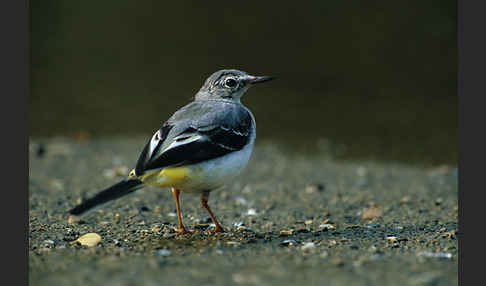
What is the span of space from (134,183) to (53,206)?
273cm

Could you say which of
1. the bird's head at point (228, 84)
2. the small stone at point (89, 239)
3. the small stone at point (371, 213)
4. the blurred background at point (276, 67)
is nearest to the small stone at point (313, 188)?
the small stone at point (371, 213)

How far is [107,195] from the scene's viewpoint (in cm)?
548

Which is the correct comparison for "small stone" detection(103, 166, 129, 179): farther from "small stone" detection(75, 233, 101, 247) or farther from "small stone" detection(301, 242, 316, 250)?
"small stone" detection(301, 242, 316, 250)

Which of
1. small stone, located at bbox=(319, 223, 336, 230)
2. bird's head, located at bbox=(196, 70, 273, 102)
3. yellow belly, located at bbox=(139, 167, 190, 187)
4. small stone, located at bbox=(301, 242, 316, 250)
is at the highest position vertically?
bird's head, located at bbox=(196, 70, 273, 102)

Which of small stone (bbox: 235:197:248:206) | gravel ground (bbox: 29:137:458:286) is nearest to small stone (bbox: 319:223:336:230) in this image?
gravel ground (bbox: 29:137:458:286)

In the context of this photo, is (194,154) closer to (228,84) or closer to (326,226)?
(228,84)

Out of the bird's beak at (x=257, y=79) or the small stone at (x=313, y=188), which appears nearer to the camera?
the bird's beak at (x=257, y=79)

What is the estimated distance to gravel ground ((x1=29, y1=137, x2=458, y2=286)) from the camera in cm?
458

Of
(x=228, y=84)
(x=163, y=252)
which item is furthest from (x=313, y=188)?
(x=163, y=252)

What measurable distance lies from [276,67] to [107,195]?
39.8 feet

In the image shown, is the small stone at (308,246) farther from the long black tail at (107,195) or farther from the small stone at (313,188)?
the small stone at (313,188)

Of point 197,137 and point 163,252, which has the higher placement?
point 197,137

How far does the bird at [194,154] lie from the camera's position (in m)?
5.53

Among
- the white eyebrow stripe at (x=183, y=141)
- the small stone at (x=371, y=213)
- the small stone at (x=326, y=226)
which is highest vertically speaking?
the white eyebrow stripe at (x=183, y=141)
